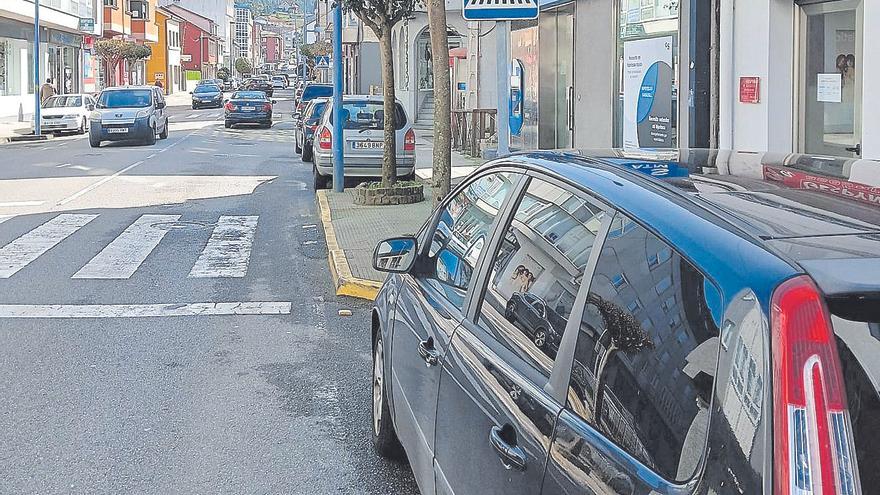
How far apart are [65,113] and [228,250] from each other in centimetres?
2752

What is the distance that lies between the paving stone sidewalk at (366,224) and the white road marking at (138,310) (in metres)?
1.13

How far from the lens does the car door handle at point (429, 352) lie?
12.6 feet

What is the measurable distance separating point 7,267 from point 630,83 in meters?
7.67

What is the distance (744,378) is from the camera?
2020 mm

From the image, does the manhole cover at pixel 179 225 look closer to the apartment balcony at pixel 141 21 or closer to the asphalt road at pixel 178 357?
the asphalt road at pixel 178 357

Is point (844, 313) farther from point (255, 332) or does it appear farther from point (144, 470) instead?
point (255, 332)

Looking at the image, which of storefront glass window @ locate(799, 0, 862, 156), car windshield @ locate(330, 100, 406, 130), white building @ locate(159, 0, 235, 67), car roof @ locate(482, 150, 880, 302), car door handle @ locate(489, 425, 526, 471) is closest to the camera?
car roof @ locate(482, 150, 880, 302)

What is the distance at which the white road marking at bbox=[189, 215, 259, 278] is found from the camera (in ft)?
34.7

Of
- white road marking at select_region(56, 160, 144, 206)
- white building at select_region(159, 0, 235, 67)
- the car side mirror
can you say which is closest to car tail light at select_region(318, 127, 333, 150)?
white road marking at select_region(56, 160, 144, 206)

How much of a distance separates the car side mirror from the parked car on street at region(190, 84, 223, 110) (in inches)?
2292

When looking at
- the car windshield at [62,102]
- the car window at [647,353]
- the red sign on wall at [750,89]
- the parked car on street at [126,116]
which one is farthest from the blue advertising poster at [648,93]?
the car windshield at [62,102]

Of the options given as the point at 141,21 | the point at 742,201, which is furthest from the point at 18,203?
the point at 141,21

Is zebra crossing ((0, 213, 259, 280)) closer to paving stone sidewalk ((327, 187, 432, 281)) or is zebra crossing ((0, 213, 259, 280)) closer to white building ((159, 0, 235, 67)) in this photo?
paving stone sidewalk ((327, 187, 432, 281))

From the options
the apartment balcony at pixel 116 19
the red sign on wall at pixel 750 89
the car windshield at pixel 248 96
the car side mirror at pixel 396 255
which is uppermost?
the apartment balcony at pixel 116 19
